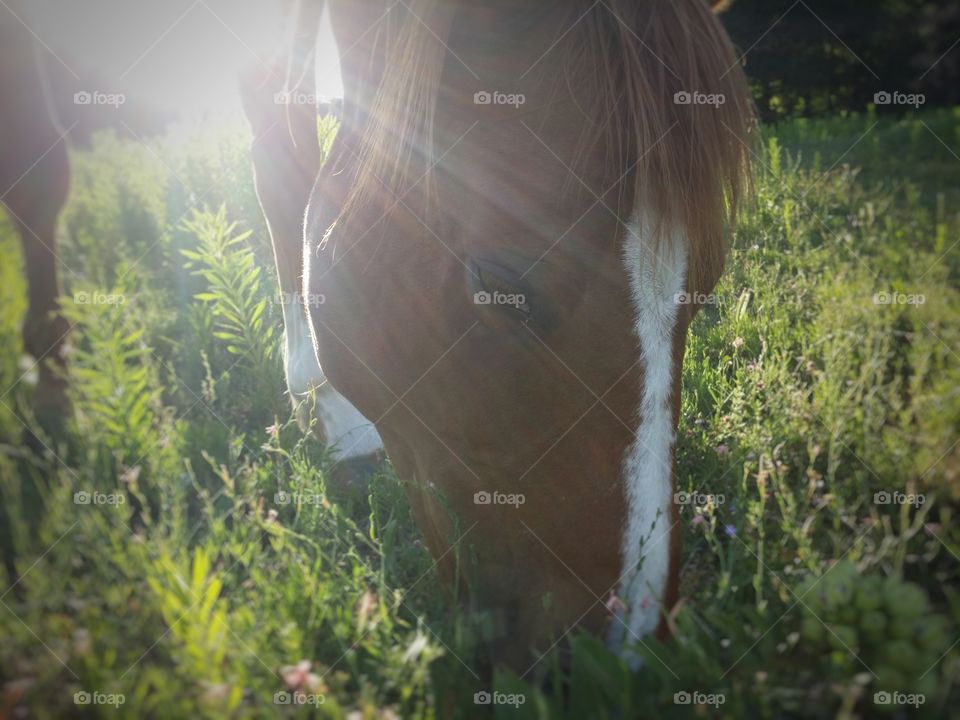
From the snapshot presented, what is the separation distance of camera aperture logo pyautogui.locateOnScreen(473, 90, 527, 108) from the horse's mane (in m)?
0.13

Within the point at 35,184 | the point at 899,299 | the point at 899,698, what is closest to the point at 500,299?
the point at 899,698

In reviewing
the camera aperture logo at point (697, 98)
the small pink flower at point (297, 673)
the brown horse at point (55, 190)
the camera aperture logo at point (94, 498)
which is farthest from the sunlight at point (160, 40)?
the small pink flower at point (297, 673)

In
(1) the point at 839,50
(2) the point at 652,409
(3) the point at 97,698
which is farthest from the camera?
(1) the point at 839,50

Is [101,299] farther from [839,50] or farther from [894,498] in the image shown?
[839,50]

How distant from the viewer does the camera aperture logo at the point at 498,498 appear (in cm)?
174

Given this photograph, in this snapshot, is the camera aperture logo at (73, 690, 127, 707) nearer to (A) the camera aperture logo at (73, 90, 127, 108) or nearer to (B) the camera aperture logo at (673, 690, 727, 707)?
(B) the camera aperture logo at (673, 690, 727, 707)

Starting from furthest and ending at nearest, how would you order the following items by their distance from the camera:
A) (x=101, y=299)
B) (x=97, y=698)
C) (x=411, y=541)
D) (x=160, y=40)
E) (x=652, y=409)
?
(x=160, y=40) → (x=101, y=299) → (x=411, y=541) → (x=652, y=409) → (x=97, y=698)

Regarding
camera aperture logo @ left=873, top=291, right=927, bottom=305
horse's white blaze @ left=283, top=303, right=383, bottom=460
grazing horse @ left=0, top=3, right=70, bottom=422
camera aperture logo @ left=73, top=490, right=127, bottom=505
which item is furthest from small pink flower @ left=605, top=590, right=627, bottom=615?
grazing horse @ left=0, top=3, right=70, bottom=422

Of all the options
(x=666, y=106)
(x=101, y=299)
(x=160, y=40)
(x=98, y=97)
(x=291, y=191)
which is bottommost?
(x=101, y=299)

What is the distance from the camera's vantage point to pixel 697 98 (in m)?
1.69

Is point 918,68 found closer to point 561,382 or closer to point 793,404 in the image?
point 793,404

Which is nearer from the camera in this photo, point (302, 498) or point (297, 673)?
point (297, 673)

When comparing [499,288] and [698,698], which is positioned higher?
[499,288]

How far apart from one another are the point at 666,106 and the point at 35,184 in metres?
3.63
